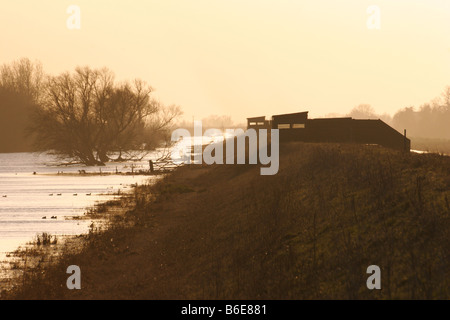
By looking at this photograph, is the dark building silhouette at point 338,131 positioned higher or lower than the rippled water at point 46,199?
higher

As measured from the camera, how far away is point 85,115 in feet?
228

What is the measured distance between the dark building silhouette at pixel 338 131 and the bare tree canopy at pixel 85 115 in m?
32.3

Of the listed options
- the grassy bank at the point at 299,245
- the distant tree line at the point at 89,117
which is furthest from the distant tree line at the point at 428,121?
the grassy bank at the point at 299,245

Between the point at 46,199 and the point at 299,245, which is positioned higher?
the point at 299,245

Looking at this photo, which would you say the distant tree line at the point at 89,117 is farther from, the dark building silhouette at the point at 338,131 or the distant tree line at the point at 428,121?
the distant tree line at the point at 428,121

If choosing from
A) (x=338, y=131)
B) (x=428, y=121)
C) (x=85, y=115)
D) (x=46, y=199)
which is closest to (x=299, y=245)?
(x=46, y=199)

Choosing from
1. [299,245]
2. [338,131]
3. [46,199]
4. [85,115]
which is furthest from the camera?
[85,115]

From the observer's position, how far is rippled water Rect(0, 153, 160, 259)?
944 inches

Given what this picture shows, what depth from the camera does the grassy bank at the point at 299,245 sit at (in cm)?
1155

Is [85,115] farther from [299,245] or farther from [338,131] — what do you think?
[299,245]

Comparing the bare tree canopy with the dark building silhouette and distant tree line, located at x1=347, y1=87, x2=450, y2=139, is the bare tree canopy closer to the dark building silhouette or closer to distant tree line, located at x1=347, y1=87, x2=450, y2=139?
the dark building silhouette

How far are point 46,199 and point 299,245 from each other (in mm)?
25756

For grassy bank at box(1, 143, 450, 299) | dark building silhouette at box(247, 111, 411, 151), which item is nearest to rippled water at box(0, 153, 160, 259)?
grassy bank at box(1, 143, 450, 299)

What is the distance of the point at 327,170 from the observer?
76.6ft
